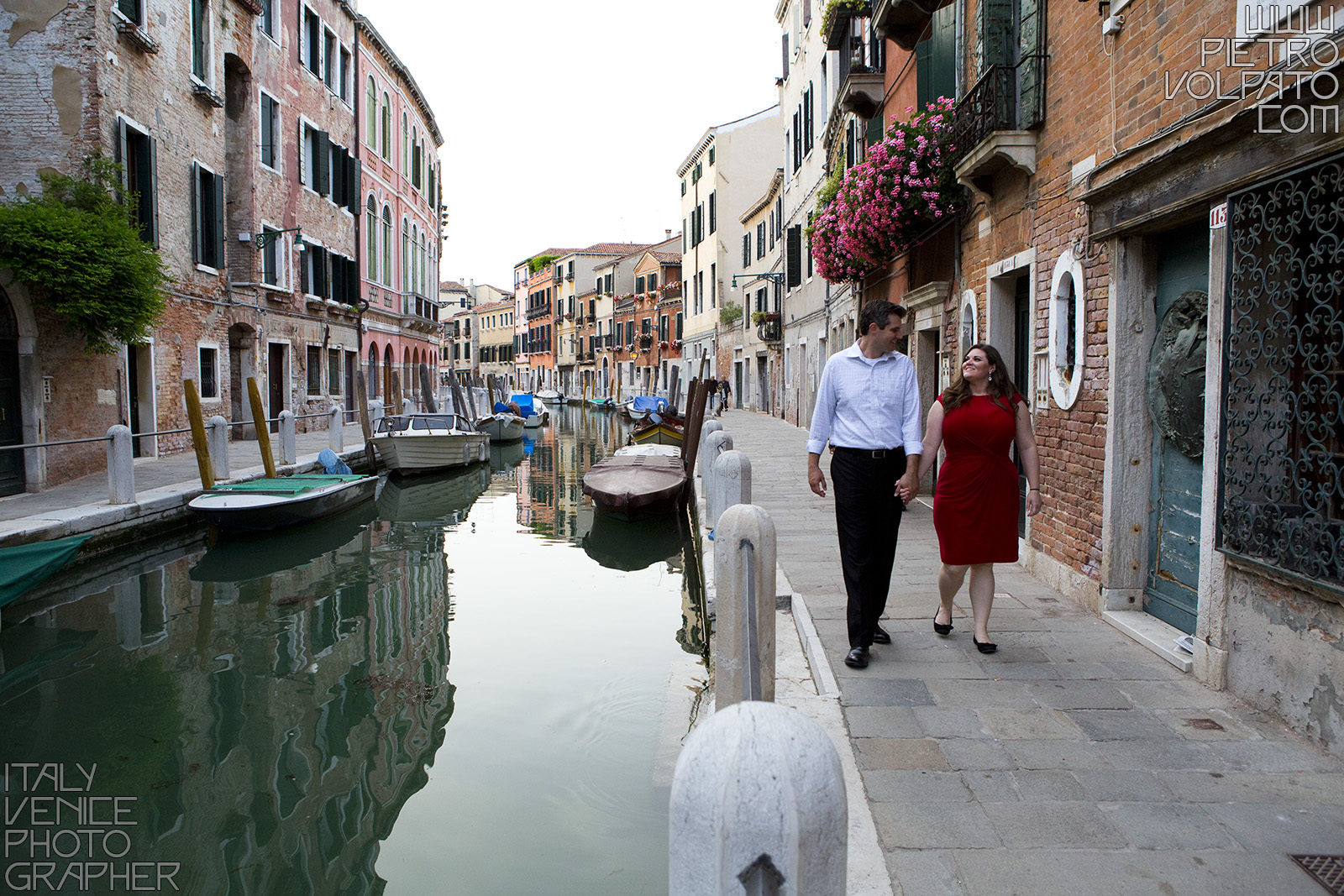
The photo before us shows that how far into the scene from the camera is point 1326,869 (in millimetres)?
2418

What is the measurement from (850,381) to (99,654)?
18.7ft

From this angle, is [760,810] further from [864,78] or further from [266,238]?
[266,238]

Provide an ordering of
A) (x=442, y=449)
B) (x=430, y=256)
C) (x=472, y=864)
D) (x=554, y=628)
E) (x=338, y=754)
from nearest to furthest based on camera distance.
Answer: (x=472, y=864) < (x=338, y=754) < (x=554, y=628) < (x=442, y=449) < (x=430, y=256)

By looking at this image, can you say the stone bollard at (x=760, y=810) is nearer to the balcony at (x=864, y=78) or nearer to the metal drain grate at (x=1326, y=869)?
the metal drain grate at (x=1326, y=869)

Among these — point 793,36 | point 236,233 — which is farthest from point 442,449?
point 793,36

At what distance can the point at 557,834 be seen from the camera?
A: 399 cm

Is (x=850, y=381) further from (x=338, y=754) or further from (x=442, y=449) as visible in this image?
(x=442, y=449)

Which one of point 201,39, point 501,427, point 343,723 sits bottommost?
point 343,723

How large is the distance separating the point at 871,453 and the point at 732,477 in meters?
2.54

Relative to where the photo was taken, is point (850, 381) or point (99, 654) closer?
point (850, 381)

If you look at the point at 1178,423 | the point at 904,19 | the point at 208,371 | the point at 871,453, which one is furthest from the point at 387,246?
the point at 1178,423

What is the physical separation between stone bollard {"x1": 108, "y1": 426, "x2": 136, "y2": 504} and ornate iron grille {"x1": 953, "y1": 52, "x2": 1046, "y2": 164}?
27.7 ft

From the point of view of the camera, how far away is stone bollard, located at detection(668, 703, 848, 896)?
143 cm

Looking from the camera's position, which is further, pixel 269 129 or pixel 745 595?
pixel 269 129
